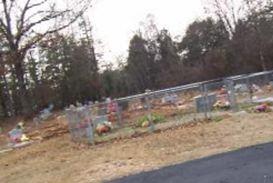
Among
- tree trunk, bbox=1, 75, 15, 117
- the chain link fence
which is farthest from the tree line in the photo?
the chain link fence

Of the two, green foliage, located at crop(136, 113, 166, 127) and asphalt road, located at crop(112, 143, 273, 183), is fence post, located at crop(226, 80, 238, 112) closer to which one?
green foliage, located at crop(136, 113, 166, 127)

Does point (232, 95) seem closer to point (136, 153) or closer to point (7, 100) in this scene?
point (136, 153)

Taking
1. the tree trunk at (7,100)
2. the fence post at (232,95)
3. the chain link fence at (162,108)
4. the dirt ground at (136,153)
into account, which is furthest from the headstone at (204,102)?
the tree trunk at (7,100)

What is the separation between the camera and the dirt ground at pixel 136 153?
502 inches

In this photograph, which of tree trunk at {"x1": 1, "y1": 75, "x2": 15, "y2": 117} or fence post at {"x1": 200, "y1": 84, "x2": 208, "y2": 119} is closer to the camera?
fence post at {"x1": 200, "y1": 84, "x2": 208, "y2": 119}

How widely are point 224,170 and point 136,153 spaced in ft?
16.1

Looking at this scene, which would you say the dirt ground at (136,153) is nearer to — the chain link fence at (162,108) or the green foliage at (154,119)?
the chain link fence at (162,108)

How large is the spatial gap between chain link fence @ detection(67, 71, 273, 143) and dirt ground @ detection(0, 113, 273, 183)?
118 cm

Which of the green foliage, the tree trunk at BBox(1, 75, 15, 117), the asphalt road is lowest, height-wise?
the asphalt road

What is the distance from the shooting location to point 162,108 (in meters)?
22.1

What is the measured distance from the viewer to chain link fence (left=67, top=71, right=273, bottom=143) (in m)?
19.7

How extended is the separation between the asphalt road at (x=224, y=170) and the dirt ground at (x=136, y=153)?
35.6 inches

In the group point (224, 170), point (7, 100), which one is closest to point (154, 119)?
point (224, 170)

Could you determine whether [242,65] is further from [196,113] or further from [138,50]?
[196,113]
